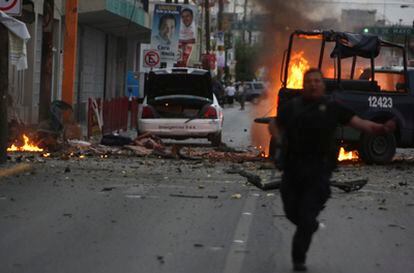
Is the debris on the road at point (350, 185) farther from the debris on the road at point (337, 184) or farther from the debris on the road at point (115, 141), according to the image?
the debris on the road at point (115, 141)

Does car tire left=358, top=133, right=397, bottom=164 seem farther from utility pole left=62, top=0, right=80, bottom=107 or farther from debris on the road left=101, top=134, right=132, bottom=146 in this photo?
utility pole left=62, top=0, right=80, bottom=107

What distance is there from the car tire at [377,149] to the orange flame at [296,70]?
2.01 m

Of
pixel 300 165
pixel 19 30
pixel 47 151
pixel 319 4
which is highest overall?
pixel 319 4

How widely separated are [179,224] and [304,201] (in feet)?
7.99

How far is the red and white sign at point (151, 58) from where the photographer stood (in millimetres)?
28427

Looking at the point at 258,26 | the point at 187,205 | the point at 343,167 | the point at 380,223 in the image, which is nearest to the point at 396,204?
Answer: the point at 380,223

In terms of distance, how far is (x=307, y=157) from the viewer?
6445mm

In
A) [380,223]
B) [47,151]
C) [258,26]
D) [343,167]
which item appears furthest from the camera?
[258,26]

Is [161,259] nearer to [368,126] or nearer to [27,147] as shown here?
[368,126]

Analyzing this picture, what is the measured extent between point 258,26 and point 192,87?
17.4 ft

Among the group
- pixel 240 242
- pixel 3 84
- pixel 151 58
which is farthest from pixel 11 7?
pixel 151 58

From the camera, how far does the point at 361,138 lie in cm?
1475

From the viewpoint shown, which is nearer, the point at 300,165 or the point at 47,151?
the point at 300,165

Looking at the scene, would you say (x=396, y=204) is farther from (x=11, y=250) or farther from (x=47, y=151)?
(x=47, y=151)
